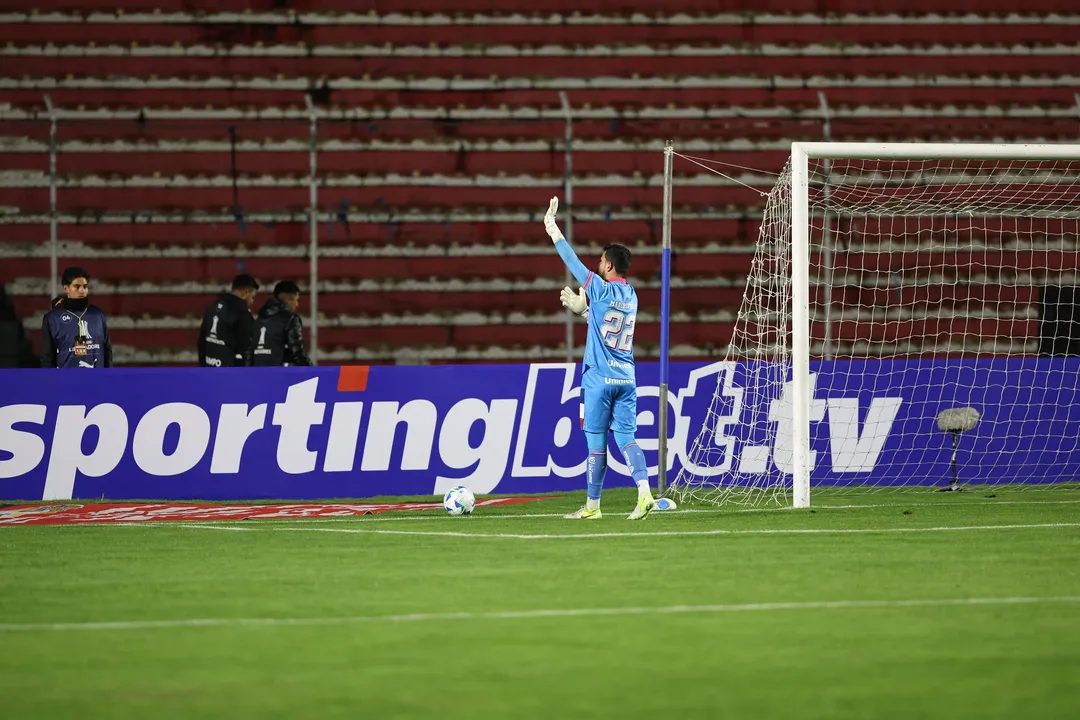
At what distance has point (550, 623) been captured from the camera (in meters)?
5.33

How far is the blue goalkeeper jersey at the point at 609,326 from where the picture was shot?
30.8 ft

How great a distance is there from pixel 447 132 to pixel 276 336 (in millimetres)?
4566

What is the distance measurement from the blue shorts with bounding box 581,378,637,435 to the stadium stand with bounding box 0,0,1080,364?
6620mm

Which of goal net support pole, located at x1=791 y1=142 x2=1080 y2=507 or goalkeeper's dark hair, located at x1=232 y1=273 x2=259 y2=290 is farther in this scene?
goalkeeper's dark hair, located at x1=232 y1=273 x2=259 y2=290

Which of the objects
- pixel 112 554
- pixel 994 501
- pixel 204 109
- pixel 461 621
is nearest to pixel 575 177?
pixel 204 109

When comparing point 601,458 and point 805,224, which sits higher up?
point 805,224

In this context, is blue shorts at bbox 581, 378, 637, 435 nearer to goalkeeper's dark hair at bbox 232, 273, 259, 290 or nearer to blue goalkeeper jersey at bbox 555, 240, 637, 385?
blue goalkeeper jersey at bbox 555, 240, 637, 385

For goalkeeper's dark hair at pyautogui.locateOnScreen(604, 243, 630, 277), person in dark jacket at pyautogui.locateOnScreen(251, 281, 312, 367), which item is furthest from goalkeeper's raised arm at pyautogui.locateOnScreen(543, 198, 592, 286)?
person in dark jacket at pyautogui.locateOnScreen(251, 281, 312, 367)

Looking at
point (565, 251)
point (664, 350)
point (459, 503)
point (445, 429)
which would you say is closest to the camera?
point (565, 251)

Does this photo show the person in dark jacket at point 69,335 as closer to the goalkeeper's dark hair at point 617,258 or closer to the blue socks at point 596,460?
the blue socks at point 596,460

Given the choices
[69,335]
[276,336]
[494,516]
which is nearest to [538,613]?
[494,516]

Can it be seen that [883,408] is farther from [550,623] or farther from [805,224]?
[550,623]

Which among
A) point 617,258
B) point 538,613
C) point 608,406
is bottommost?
point 538,613

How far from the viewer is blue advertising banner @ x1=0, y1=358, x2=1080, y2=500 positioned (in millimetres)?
11797
